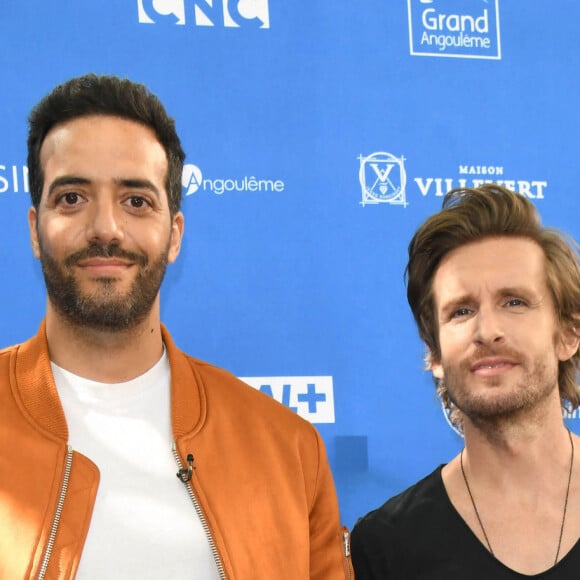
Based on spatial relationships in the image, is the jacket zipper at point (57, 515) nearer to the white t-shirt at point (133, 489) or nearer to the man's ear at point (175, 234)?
the white t-shirt at point (133, 489)

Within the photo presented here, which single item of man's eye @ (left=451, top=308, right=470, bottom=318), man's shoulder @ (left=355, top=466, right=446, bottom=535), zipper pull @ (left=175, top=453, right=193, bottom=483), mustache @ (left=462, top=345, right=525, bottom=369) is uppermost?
man's eye @ (left=451, top=308, right=470, bottom=318)

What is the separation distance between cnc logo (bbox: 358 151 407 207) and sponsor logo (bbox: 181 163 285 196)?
25cm

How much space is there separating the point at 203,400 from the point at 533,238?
2.84ft

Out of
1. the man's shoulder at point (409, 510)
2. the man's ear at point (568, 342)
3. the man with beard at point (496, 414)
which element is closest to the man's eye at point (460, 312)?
the man with beard at point (496, 414)

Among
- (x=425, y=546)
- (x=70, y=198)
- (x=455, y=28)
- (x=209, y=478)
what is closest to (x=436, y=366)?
(x=425, y=546)

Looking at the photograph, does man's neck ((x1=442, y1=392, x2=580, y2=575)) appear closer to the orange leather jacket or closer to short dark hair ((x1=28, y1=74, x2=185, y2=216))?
the orange leather jacket

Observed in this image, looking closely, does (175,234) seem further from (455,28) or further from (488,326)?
(455,28)

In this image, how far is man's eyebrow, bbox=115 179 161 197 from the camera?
174 cm

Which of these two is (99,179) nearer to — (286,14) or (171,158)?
(171,158)

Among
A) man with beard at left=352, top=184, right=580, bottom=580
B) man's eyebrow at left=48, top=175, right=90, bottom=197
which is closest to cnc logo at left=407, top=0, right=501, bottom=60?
man with beard at left=352, top=184, right=580, bottom=580

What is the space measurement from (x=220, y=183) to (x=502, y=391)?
1.03m

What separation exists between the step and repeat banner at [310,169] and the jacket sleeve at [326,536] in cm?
63

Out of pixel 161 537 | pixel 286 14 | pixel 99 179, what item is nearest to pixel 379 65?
pixel 286 14

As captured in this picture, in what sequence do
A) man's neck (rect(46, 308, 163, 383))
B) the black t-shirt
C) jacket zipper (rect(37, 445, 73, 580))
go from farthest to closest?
the black t-shirt < man's neck (rect(46, 308, 163, 383)) < jacket zipper (rect(37, 445, 73, 580))
